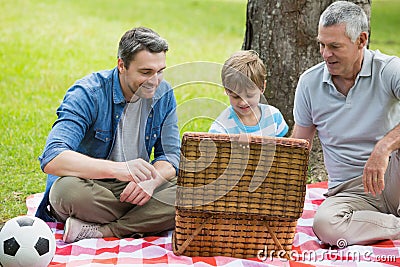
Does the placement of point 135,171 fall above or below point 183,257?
above

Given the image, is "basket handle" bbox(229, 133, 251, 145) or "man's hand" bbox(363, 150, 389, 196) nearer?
"basket handle" bbox(229, 133, 251, 145)

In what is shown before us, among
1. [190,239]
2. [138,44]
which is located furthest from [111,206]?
[138,44]

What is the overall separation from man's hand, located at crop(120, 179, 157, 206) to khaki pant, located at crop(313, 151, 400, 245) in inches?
35.0

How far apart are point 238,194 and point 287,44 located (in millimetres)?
1981

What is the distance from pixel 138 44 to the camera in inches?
142

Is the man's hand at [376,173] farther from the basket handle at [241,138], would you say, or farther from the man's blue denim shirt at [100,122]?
the man's blue denim shirt at [100,122]

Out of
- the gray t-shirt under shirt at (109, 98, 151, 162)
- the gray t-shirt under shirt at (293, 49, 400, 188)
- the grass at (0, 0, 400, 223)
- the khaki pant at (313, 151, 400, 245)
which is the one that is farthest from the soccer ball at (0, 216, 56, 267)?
the gray t-shirt under shirt at (293, 49, 400, 188)

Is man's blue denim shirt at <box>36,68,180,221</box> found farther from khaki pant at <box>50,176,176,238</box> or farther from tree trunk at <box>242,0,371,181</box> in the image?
tree trunk at <box>242,0,371,181</box>

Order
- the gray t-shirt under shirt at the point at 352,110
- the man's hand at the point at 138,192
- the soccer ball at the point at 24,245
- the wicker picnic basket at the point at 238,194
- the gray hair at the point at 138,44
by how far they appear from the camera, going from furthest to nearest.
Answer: the gray t-shirt under shirt at the point at 352,110, the gray hair at the point at 138,44, the man's hand at the point at 138,192, the wicker picnic basket at the point at 238,194, the soccer ball at the point at 24,245

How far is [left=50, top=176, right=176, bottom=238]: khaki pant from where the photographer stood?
3.52m

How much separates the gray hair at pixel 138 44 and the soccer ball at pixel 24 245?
3.45 feet

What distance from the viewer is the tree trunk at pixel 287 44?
483cm

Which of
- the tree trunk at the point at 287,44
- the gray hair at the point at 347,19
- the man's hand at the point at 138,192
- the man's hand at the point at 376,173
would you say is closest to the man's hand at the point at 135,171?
the man's hand at the point at 138,192

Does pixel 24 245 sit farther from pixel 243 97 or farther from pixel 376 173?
pixel 376 173
